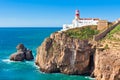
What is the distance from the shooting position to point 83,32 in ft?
281

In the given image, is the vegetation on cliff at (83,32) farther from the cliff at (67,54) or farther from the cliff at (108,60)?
the cliff at (108,60)

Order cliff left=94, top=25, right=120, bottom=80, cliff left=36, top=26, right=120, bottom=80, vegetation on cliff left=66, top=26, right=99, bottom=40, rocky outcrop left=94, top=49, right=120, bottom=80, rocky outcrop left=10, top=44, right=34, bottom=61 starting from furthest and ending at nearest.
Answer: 1. rocky outcrop left=10, top=44, right=34, bottom=61
2. vegetation on cliff left=66, top=26, right=99, bottom=40
3. cliff left=36, top=26, right=120, bottom=80
4. cliff left=94, top=25, right=120, bottom=80
5. rocky outcrop left=94, top=49, right=120, bottom=80

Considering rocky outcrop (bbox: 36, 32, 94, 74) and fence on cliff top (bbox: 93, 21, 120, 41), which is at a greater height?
fence on cliff top (bbox: 93, 21, 120, 41)

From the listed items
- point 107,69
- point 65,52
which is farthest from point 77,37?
point 107,69

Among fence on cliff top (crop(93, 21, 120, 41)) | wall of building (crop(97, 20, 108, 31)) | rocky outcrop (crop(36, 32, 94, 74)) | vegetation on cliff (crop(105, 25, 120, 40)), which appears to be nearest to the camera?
vegetation on cliff (crop(105, 25, 120, 40))

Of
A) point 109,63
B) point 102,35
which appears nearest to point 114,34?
point 102,35

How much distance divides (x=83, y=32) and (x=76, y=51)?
9.07 metres

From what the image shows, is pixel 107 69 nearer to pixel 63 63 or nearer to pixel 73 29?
pixel 63 63

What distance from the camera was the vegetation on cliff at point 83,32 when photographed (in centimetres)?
→ 8188

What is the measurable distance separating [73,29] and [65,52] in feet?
36.0

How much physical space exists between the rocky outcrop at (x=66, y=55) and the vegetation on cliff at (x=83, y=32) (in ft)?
7.81

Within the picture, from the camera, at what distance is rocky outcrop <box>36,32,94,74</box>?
77562 millimetres

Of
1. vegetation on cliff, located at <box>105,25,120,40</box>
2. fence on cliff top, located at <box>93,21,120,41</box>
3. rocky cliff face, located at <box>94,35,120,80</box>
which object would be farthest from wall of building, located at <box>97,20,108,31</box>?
rocky cliff face, located at <box>94,35,120,80</box>

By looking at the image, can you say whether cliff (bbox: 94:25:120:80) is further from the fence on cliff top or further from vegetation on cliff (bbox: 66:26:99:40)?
vegetation on cliff (bbox: 66:26:99:40)
